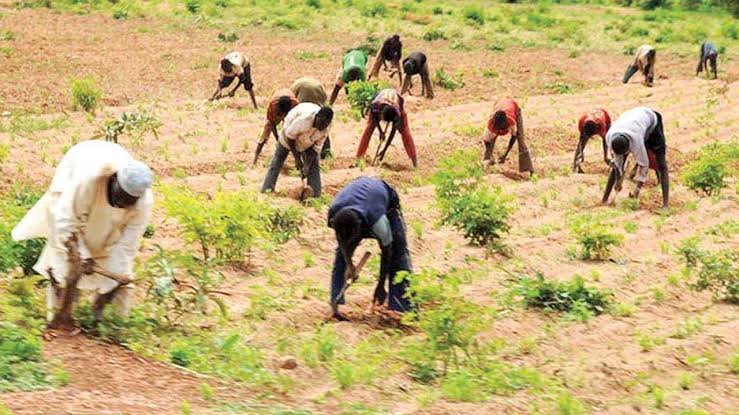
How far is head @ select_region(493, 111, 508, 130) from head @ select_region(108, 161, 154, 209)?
8.37 m

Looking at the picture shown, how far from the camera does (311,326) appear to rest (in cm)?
937

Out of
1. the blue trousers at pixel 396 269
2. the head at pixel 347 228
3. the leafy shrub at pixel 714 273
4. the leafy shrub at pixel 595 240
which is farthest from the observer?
the leafy shrub at pixel 595 240

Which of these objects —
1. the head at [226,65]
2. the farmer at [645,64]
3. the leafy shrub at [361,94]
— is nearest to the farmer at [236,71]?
the head at [226,65]

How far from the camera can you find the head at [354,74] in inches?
767

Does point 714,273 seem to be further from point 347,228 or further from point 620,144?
point 347,228

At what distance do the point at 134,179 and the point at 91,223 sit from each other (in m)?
0.49

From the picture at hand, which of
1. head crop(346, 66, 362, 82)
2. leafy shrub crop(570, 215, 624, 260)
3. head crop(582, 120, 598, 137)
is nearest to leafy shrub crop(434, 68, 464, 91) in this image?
head crop(346, 66, 362, 82)

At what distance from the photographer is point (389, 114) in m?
15.1

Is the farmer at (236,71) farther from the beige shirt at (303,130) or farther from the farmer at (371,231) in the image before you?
the farmer at (371,231)

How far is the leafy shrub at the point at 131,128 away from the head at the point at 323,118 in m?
3.01

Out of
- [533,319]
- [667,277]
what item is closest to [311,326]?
[533,319]

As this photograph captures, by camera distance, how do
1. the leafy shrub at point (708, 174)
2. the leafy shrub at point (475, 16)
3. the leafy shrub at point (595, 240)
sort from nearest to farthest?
the leafy shrub at point (595, 240)
the leafy shrub at point (708, 174)
the leafy shrub at point (475, 16)

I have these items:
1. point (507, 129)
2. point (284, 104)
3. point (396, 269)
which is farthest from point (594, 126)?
point (396, 269)

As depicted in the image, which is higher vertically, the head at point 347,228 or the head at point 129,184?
the head at point 129,184
